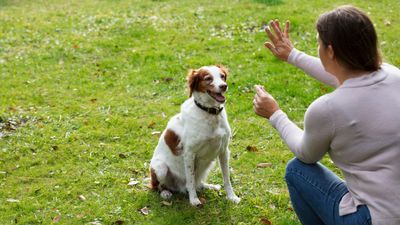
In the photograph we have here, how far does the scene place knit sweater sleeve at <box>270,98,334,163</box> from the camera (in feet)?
9.32

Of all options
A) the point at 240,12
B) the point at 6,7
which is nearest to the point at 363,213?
the point at 240,12

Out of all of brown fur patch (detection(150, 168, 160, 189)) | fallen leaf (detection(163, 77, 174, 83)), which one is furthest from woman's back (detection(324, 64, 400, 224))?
fallen leaf (detection(163, 77, 174, 83))

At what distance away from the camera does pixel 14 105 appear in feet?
23.6

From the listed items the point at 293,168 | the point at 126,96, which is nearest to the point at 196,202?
the point at 293,168

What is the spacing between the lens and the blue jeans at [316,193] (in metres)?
3.14

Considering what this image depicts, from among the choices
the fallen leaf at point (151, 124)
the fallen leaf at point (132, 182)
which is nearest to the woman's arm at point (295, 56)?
the fallen leaf at point (132, 182)

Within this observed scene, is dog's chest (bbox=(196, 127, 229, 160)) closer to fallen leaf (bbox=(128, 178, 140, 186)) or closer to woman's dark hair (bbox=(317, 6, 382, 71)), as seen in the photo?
fallen leaf (bbox=(128, 178, 140, 186))

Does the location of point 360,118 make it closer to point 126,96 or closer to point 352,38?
point 352,38

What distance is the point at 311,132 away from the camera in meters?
2.93

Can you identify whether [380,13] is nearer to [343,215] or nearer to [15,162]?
[15,162]

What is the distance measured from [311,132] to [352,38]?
533mm

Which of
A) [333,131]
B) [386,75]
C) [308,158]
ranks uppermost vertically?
[386,75]

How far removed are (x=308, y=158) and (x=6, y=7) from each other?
34.6ft

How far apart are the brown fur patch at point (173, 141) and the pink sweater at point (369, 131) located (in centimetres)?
194
